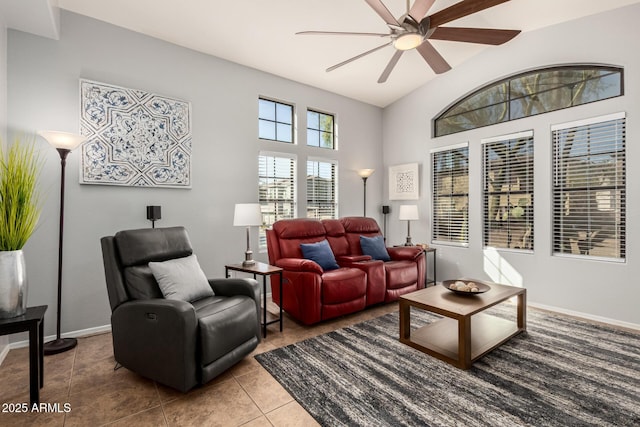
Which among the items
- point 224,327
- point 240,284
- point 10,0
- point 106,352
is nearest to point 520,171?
point 240,284

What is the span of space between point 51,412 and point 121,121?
2564mm

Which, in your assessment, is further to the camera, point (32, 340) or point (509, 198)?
point (509, 198)

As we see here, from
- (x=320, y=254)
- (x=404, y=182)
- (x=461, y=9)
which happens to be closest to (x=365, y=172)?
(x=404, y=182)

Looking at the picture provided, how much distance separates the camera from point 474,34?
251 cm

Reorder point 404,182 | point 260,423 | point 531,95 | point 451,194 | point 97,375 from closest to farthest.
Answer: point 260,423 → point 97,375 → point 531,95 → point 451,194 → point 404,182

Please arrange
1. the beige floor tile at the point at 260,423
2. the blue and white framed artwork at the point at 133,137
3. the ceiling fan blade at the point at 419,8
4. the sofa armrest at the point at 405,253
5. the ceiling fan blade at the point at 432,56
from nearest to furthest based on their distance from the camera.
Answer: the beige floor tile at the point at 260,423
the ceiling fan blade at the point at 419,8
the ceiling fan blade at the point at 432,56
the blue and white framed artwork at the point at 133,137
the sofa armrest at the point at 405,253

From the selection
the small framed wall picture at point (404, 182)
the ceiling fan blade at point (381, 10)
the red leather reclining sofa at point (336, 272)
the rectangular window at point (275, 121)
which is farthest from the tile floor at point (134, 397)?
the small framed wall picture at point (404, 182)

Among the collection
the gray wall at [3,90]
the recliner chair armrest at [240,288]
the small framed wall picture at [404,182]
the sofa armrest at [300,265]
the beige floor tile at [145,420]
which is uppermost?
the gray wall at [3,90]

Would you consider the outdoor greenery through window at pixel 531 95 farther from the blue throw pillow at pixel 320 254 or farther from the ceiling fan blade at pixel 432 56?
the blue throw pillow at pixel 320 254

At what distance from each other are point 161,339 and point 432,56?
10.5ft

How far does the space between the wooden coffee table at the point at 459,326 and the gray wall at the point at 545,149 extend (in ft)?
3.64

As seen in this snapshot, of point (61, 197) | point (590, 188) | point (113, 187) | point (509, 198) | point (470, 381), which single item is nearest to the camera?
point (470, 381)

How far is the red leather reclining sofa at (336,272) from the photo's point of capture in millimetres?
3197

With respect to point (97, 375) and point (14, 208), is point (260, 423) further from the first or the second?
point (14, 208)
